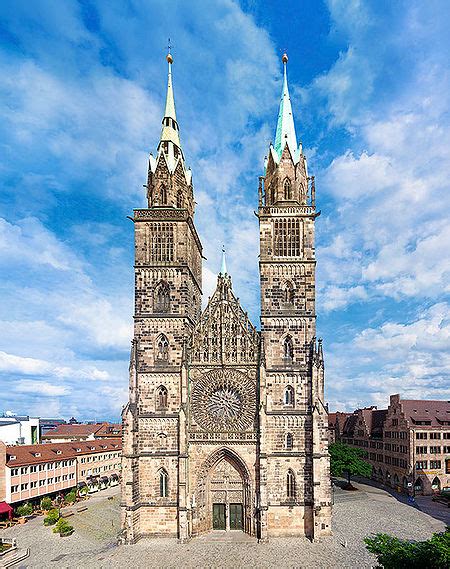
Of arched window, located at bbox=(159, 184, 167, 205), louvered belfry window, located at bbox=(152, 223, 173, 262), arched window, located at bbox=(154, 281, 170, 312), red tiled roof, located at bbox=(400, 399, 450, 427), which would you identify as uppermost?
arched window, located at bbox=(159, 184, 167, 205)

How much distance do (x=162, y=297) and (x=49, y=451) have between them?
108ft

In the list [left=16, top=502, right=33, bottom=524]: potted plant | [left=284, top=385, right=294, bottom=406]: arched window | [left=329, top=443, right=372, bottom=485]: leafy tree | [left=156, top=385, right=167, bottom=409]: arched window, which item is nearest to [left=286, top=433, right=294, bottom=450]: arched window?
[left=284, top=385, right=294, bottom=406]: arched window

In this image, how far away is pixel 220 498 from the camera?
135ft

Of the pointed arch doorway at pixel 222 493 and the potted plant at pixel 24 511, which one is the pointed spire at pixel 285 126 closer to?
the pointed arch doorway at pixel 222 493

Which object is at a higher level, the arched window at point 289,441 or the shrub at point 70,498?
the arched window at point 289,441

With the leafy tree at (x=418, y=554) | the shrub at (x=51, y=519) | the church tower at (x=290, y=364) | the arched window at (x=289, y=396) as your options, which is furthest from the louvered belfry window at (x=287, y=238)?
the shrub at (x=51, y=519)

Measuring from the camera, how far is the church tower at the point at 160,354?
40094mm

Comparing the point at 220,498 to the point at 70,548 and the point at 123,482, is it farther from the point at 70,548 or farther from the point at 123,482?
the point at 70,548

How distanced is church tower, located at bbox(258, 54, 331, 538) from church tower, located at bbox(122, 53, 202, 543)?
7.61m

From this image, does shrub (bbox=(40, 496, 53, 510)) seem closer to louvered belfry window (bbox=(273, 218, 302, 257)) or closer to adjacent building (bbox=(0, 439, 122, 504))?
adjacent building (bbox=(0, 439, 122, 504))

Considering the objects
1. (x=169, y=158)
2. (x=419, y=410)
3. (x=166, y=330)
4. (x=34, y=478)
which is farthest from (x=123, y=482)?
(x=419, y=410)

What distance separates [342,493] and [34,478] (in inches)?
1559

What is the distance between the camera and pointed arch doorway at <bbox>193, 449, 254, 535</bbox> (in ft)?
134

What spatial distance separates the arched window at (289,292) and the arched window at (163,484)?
19726 millimetres
